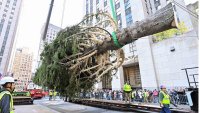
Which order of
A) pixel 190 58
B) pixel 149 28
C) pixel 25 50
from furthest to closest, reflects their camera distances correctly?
1. pixel 25 50
2. pixel 190 58
3. pixel 149 28

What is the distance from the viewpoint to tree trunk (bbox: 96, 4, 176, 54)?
3495 millimetres

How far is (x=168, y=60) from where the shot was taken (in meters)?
16.9

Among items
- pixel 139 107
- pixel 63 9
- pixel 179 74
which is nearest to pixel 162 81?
pixel 179 74

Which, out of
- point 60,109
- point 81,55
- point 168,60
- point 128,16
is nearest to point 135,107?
point 81,55

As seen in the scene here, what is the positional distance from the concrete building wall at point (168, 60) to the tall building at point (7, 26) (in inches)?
2364

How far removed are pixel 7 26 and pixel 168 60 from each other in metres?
71.5

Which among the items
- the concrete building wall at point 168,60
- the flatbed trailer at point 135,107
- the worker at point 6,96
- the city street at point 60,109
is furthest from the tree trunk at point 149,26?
the concrete building wall at point 168,60

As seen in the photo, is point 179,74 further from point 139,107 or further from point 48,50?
point 48,50

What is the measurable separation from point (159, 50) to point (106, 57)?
1394 centimetres

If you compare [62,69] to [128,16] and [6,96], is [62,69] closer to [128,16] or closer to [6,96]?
[6,96]

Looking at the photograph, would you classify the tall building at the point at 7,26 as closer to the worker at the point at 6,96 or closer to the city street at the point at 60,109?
the city street at the point at 60,109

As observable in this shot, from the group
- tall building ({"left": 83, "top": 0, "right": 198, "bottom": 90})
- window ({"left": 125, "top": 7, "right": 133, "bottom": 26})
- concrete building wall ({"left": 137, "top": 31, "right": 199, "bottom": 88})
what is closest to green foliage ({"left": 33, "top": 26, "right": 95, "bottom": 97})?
tall building ({"left": 83, "top": 0, "right": 198, "bottom": 90})

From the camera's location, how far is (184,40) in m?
15.7

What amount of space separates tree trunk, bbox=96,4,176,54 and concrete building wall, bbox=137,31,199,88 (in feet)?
38.3
